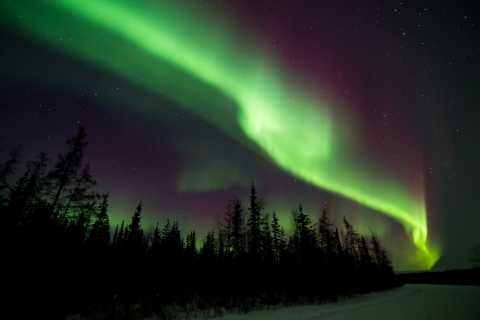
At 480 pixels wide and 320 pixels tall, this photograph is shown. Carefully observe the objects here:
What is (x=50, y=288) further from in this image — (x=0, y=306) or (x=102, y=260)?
(x=102, y=260)

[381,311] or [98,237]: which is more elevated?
[98,237]

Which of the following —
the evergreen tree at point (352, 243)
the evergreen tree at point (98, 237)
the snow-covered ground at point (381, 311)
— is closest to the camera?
the snow-covered ground at point (381, 311)

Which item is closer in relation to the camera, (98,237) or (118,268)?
(118,268)

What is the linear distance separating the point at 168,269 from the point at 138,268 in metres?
6.85

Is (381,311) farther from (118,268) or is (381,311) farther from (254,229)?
(118,268)

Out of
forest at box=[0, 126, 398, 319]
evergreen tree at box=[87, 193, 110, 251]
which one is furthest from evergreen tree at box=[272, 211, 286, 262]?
evergreen tree at box=[87, 193, 110, 251]

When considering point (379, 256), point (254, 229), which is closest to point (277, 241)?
point (254, 229)

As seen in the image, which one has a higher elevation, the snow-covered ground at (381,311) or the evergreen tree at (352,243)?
the evergreen tree at (352,243)

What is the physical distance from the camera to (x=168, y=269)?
31.4m

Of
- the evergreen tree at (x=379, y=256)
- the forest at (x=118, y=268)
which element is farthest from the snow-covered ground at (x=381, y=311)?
the evergreen tree at (x=379, y=256)

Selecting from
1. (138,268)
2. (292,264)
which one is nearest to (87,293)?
(138,268)

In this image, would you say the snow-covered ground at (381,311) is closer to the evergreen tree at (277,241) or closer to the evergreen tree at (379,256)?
the evergreen tree at (277,241)

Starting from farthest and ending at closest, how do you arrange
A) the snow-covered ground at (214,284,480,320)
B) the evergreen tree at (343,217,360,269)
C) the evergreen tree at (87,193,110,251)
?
the evergreen tree at (343,217,360,269), the evergreen tree at (87,193,110,251), the snow-covered ground at (214,284,480,320)

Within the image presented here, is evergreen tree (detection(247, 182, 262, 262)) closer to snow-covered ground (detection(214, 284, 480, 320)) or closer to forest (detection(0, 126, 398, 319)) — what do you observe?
forest (detection(0, 126, 398, 319))
